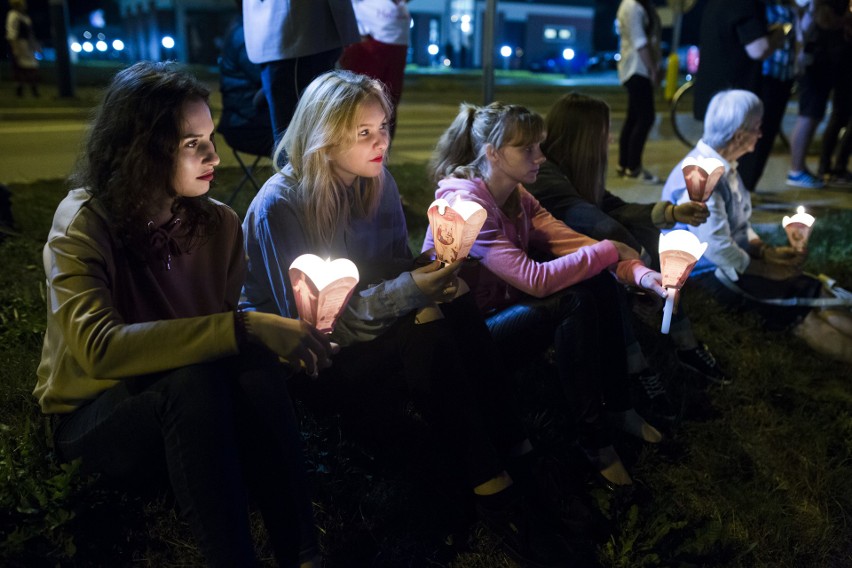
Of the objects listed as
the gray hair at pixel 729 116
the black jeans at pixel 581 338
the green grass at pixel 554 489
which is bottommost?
the green grass at pixel 554 489

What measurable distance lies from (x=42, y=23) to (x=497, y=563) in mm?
37654

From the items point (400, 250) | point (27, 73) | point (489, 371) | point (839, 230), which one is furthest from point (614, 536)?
point (27, 73)

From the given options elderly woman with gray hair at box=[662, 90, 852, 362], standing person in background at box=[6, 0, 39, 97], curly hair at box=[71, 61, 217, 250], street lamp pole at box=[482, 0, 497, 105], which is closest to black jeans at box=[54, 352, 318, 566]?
curly hair at box=[71, 61, 217, 250]

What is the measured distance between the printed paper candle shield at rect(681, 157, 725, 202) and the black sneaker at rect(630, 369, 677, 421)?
0.84 metres

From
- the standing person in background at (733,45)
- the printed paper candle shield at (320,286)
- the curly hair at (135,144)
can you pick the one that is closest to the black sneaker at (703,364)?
the printed paper candle shield at (320,286)

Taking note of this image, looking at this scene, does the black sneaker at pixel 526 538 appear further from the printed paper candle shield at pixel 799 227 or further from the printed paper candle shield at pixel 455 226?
the printed paper candle shield at pixel 799 227

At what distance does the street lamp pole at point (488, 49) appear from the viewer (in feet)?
19.6

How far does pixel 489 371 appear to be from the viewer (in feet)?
8.82

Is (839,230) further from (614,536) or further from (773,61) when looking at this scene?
(614,536)

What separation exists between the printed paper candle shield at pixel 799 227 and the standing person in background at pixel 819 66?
12.5 feet

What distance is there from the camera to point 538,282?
116 inches

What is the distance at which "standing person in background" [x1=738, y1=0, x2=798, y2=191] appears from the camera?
20.4 feet

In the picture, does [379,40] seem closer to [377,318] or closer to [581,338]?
[581,338]

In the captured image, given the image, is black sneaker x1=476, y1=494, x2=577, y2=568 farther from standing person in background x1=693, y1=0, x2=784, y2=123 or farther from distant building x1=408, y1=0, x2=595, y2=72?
distant building x1=408, y1=0, x2=595, y2=72
